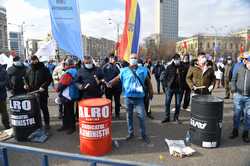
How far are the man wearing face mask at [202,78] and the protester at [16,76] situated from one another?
436cm

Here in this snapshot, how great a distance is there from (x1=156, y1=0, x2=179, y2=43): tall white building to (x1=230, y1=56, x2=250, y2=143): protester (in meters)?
73.9

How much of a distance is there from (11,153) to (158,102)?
571 cm

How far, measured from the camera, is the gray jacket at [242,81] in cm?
421

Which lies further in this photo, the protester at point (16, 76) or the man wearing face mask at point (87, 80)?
the protester at point (16, 76)

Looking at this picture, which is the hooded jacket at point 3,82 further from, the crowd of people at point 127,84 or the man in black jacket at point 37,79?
the man in black jacket at point 37,79

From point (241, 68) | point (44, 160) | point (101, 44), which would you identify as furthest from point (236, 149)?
point (101, 44)

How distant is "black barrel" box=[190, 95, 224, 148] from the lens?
3.91m

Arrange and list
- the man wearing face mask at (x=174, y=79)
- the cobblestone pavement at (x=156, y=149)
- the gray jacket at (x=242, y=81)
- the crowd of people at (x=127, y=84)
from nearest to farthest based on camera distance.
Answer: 1. the cobblestone pavement at (x=156, y=149)
2. the gray jacket at (x=242, y=81)
3. the crowd of people at (x=127, y=84)
4. the man wearing face mask at (x=174, y=79)

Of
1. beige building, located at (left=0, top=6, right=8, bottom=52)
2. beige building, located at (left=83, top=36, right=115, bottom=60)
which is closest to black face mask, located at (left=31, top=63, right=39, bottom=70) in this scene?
beige building, located at (left=0, top=6, right=8, bottom=52)

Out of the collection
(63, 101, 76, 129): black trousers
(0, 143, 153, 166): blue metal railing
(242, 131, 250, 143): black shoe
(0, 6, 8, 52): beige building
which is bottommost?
(242, 131, 250, 143): black shoe

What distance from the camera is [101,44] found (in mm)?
105625

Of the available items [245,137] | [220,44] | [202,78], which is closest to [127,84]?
[202,78]

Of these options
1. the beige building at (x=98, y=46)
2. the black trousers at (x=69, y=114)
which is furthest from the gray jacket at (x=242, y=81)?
the beige building at (x=98, y=46)

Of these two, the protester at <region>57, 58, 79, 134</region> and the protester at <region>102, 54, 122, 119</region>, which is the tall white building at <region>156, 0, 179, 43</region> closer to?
the protester at <region>102, 54, 122, 119</region>
